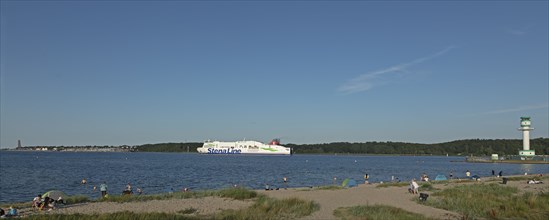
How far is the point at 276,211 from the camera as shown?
1980 centimetres

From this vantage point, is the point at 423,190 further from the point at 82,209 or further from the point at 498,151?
the point at 498,151

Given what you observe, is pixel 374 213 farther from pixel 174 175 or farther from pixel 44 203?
pixel 174 175

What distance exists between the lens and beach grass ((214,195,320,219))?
59.2 feet

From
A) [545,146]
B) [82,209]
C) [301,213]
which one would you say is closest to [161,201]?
[82,209]

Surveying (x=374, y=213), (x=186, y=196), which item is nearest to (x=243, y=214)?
(x=374, y=213)

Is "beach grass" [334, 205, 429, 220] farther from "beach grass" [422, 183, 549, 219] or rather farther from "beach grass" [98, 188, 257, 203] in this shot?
"beach grass" [98, 188, 257, 203]

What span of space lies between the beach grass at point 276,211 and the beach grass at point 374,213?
1.47 m

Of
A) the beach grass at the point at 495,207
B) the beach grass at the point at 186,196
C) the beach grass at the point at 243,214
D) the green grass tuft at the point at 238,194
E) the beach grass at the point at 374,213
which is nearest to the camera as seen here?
the beach grass at the point at 243,214

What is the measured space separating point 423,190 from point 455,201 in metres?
10.3

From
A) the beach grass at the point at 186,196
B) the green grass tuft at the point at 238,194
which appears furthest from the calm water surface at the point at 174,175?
the green grass tuft at the point at 238,194

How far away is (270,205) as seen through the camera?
21391 millimetres

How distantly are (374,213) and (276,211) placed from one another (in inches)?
161

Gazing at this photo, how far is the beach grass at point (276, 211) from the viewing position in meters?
18.0

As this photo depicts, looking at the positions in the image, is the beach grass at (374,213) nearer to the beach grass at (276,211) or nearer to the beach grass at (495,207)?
the beach grass at (276,211)
